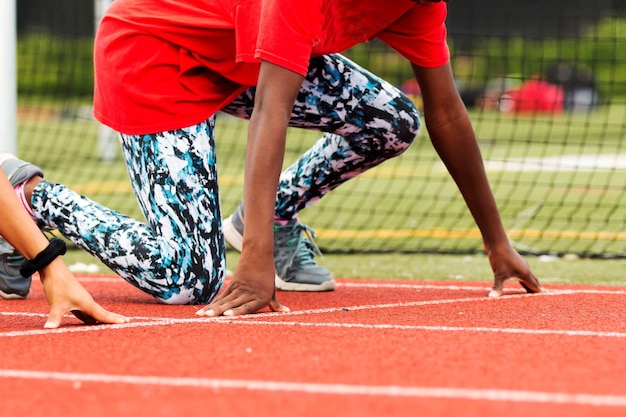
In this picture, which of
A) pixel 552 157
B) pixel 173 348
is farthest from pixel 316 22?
pixel 552 157

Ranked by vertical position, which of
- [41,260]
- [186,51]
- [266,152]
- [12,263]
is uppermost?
[186,51]

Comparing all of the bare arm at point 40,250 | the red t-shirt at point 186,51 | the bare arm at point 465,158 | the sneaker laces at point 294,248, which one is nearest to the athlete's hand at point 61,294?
the bare arm at point 40,250

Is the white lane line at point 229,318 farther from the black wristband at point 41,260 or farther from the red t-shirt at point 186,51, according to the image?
the red t-shirt at point 186,51

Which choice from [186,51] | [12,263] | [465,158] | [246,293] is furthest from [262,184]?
[12,263]

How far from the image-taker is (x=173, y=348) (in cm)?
286

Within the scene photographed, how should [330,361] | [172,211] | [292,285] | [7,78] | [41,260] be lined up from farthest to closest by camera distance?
[7,78]
[292,285]
[172,211]
[41,260]
[330,361]

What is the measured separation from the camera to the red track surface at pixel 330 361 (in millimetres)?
2260

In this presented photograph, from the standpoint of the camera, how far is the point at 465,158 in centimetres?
395

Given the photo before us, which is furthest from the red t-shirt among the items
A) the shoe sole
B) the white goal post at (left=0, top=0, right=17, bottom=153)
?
the white goal post at (left=0, top=0, right=17, bottom=153)

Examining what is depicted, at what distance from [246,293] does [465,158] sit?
1052mm

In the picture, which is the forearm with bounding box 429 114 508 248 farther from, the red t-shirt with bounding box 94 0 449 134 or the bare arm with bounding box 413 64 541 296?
the red t-shirt with bounding box 94 0 449 134

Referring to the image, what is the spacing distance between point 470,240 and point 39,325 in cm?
336

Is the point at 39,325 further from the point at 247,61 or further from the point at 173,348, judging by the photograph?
the point at 247,61

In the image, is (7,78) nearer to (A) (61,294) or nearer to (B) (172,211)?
(B) (172,211)
